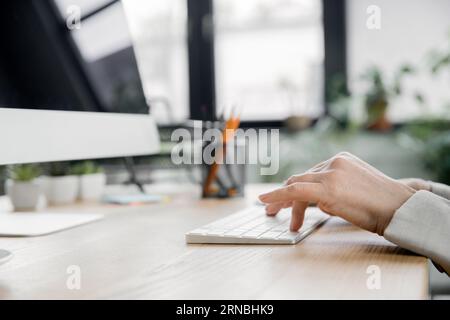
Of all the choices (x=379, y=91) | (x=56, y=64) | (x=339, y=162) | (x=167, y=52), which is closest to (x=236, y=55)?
(x=167, y=52)

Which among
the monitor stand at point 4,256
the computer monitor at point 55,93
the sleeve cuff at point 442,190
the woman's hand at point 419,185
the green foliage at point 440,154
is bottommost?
the green foliage at point 440,154

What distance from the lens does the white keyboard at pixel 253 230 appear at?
0.74 meters

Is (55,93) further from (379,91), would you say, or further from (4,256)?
(379,91)

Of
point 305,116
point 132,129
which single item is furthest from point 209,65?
point 132,129

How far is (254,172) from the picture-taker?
305 cm

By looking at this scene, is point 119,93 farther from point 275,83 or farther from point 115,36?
point 275,83

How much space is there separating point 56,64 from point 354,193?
542 mm

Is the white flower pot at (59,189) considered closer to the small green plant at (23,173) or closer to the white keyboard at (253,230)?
the small green plant at (23,173)

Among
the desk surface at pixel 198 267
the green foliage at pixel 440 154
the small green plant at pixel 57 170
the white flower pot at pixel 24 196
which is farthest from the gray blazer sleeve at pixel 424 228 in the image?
the green foliage at pixel 440 154

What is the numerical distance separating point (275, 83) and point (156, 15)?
2.67ft

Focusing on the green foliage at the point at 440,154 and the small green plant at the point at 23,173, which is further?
the green foliage at the point at 440,154

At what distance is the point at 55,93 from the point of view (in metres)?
0.92

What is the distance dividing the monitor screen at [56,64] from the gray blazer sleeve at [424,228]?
548 mm
